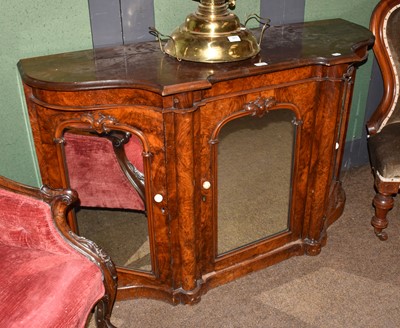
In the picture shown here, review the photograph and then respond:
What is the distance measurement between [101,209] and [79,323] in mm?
628

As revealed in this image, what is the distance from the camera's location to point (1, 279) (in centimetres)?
162

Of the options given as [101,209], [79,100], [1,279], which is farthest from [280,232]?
[1,279]

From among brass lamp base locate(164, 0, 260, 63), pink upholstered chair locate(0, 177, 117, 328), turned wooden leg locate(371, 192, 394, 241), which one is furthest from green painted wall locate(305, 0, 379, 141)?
pink upholstered chair locate(0, 177, 117, 328)

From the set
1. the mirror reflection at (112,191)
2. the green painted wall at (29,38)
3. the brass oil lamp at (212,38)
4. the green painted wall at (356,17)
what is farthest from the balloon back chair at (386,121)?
the mirror reflection at (112,191)

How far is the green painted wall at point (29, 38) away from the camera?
2.00 metres

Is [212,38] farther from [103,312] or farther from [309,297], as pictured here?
[309,297]

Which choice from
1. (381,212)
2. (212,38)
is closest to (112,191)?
(212,38)

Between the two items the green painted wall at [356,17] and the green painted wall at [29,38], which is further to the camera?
the green painted wall at [356,17]

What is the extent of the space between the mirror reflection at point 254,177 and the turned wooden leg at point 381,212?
19.8 inches

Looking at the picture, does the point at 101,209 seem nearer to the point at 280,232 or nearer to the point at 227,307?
the point at 227,307

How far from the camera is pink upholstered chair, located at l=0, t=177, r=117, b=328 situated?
159 cm

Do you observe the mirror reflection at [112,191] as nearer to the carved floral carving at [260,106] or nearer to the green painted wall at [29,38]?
the green painted wall at [29,38]

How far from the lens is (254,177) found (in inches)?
87.5

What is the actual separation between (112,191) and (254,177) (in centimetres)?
60
